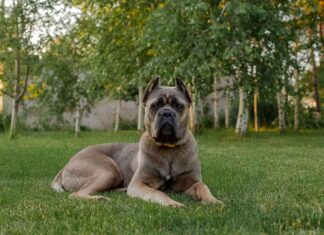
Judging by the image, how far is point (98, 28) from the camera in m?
20.7

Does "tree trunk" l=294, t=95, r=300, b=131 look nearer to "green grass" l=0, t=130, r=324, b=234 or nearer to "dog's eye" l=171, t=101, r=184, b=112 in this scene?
"green grass" l=0, t=130, r=324, b=234

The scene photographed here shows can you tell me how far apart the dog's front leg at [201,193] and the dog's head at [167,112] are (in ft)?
1.85

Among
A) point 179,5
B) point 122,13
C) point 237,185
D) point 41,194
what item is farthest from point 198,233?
point 122,13

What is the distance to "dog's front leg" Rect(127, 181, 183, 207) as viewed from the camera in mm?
5213

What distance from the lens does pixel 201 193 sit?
18.7 ft

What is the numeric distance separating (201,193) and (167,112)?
976 millimetres

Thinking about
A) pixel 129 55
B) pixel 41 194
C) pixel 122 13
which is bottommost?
pixel 41 194

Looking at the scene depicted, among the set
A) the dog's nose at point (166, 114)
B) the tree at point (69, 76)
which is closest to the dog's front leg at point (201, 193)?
the dog's nose at point (166, 114)

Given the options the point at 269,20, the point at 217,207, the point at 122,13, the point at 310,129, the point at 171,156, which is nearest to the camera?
the point at 217,207

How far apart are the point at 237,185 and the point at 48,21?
15002mm

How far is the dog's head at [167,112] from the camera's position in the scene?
5953 mm

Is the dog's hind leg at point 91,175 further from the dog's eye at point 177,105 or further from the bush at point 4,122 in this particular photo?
the bush at point 4,122

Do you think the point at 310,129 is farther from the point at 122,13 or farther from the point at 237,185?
the point at 237,185

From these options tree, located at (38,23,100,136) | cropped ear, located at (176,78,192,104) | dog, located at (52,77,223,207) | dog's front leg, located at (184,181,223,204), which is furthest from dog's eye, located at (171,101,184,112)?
tree, located at (38,23,100,136)
